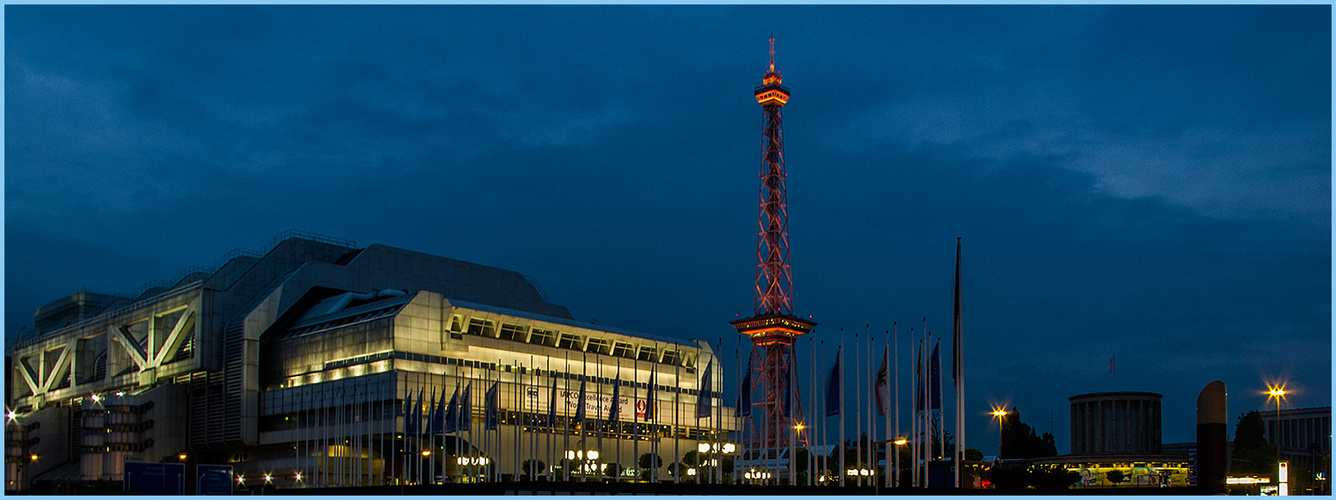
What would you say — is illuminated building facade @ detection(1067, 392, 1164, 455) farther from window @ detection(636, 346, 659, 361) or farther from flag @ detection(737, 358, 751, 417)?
flag @ detection(737, 358, 751, 417)

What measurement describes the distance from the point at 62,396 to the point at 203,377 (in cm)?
2975

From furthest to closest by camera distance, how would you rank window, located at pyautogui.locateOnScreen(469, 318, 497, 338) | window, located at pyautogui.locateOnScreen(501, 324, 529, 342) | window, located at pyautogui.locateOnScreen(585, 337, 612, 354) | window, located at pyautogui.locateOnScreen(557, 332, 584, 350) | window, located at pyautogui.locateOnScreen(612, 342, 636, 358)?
window, located at pyautogui.locateOnScreen(612, 342, 636, 358) → window, located at pyautogui.locateOnScreen(585, 337, 612, 354) → window, located at pyautogui.locateOnScreen(557, 332, 584, 350) → window, located at pyautogui.locateOnScreen(501, 324, 529, 342) → window, located at pyautogui.locateOnScreen(469, 318, 497, 338)

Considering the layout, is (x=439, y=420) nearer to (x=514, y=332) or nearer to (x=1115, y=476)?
(x=514, y=332)

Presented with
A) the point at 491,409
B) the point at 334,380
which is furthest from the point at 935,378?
the point at 334,380

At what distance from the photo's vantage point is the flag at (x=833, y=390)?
6750cm

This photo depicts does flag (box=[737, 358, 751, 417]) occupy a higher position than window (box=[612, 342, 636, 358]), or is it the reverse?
window (box=[612, 342, 636, 358])

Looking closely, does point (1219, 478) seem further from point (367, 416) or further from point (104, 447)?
point (104, 447)

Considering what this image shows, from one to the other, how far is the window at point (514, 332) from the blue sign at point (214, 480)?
58.2m

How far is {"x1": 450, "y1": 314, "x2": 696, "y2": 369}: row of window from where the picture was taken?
370 feet

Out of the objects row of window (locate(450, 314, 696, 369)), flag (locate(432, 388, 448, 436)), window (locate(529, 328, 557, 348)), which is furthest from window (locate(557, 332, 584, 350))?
flag (locate(432, 388, 448, 436))

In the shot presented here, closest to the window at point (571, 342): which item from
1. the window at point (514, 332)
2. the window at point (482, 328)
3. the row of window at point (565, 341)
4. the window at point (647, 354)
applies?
the row of window at point (565, 341)

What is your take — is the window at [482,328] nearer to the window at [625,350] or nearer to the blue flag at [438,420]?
the window at [625,350]

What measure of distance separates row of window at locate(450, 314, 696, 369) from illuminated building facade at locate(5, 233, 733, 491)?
0.14 meters

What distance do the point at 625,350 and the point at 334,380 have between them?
28.2 m
